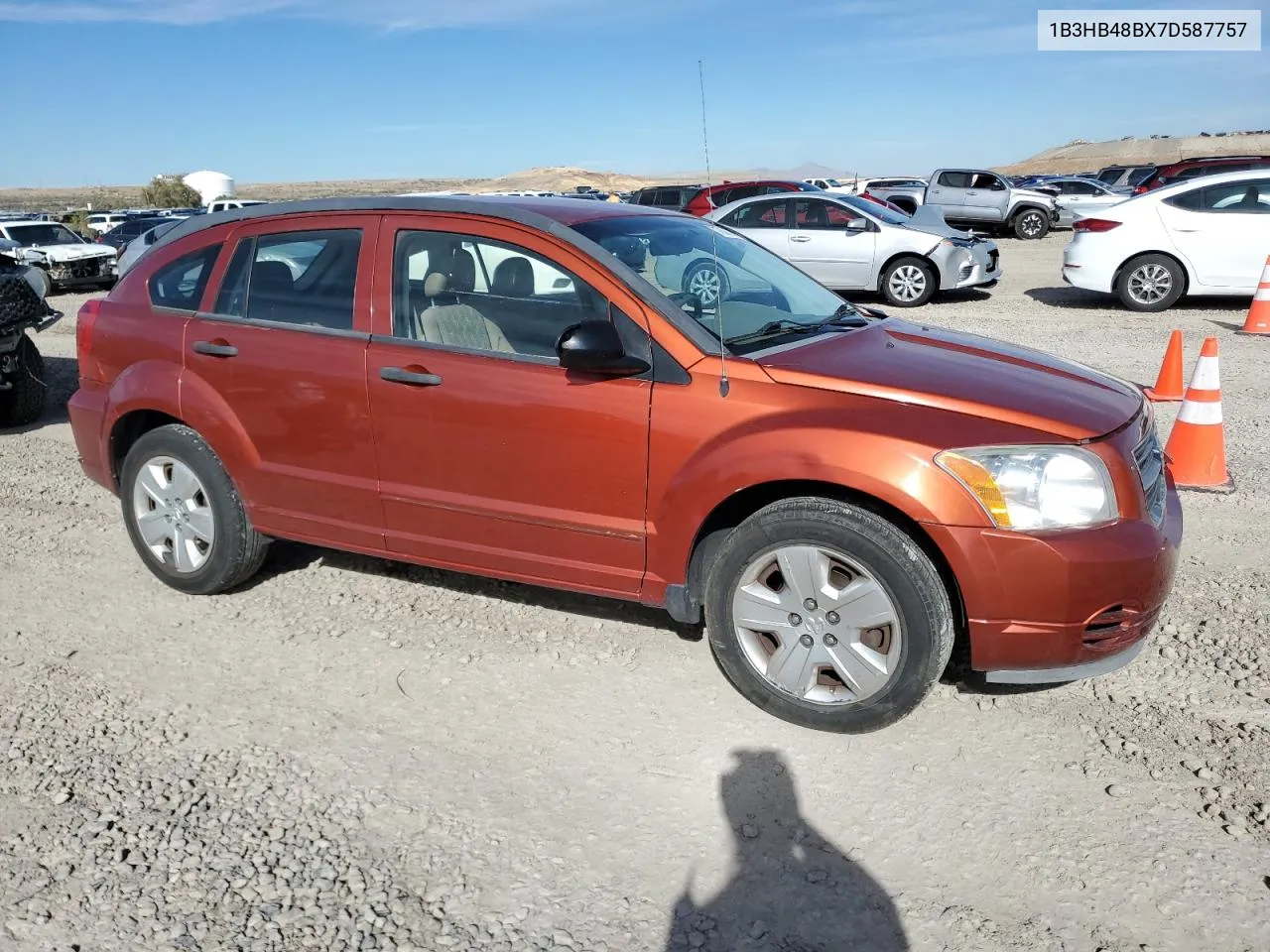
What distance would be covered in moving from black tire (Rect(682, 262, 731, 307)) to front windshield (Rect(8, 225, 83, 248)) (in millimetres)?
20076

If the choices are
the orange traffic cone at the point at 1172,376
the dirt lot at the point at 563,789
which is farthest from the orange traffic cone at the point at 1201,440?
the orange traffic cone at the point at 1172,376

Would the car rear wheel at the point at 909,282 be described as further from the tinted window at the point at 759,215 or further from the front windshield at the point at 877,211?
the tinted window at the point at 759,215

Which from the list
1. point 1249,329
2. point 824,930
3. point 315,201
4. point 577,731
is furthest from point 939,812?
point 1249,329

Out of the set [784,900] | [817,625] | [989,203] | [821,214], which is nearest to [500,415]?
[817,625]

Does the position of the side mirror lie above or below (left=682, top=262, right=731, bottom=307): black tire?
below

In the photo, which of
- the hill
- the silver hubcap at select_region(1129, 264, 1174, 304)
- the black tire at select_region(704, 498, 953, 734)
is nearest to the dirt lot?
the black tire at select_region(704, 498, 953, 734)

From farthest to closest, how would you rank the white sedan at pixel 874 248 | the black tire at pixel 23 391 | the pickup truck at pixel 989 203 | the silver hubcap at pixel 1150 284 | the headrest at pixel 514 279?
1. the pickup truck at pixel 989 203
2. the white sedan at pixel 874 248
3. the silver hubcap at pixel 1150 284
4. the black tire at pixel 23 391
5. the headrest at pixel 514 279

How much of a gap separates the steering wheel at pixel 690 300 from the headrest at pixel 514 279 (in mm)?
534

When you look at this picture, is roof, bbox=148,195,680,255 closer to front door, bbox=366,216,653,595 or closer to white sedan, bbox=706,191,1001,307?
front door, bbox=366,216,653,595

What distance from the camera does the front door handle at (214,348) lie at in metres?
4.45

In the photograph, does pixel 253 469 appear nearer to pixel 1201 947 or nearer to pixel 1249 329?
pixel 1201 947

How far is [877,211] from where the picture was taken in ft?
51.1

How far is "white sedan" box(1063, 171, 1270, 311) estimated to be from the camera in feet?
41.3

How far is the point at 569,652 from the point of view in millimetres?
4219
